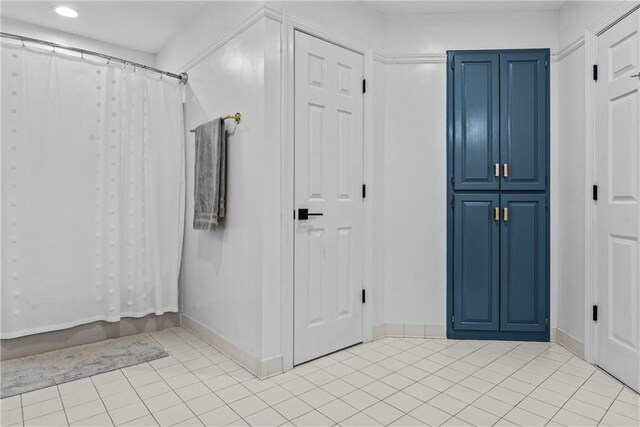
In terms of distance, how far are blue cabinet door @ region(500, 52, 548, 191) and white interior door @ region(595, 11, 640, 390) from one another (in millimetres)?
398

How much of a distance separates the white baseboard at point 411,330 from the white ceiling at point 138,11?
7.89 ft

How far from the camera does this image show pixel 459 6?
107 inches

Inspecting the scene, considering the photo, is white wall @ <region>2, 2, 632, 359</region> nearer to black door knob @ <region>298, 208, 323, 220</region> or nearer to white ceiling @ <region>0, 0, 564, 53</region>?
white ceiling @ <region>0, 0, 564, 53</region>

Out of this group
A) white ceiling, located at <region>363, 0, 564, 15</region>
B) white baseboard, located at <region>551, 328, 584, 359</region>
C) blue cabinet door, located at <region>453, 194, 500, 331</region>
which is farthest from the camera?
blue cabinet door, located at <region>453, 194, 500, 331</region>

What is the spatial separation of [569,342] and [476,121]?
1.71 meters

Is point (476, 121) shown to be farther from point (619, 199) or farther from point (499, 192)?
point (619, 199)

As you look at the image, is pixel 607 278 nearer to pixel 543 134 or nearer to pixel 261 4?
pixel 543 134

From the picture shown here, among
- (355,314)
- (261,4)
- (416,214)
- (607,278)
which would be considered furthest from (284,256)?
(607,278)

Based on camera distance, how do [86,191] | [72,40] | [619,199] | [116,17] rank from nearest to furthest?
[619,199] → [86,191] → [116,17] → [72,40]

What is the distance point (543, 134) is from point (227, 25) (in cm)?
240

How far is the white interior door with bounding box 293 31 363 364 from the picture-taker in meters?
2.35

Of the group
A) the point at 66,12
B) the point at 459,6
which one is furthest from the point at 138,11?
the point at 459,6

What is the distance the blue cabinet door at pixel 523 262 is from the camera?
2.73 m

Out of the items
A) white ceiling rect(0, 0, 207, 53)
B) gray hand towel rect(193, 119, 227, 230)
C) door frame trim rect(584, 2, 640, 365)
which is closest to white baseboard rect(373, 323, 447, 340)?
door frame trim rect(584, 2, 640, 365)
